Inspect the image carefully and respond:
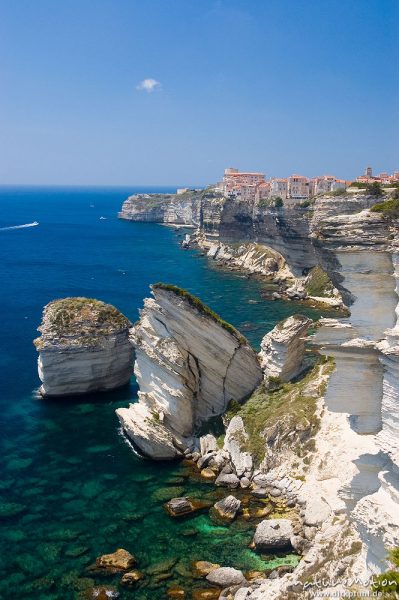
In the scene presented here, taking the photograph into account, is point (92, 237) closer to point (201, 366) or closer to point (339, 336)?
point (201, 366)

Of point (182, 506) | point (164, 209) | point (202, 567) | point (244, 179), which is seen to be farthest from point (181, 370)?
point (164, 209)

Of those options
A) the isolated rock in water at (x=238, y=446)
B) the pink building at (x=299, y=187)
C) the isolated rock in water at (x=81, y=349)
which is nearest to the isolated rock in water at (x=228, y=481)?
the isolated rock in water at (x=238, y=446)

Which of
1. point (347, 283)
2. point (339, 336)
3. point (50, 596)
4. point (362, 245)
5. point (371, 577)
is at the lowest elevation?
point (50, 596)

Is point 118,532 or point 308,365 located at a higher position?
point 308,365

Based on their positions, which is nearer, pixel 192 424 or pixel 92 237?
pixel 192 424

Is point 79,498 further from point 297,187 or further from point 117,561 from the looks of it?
point 297,187

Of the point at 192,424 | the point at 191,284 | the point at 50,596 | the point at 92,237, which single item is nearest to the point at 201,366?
the point at 192,424
